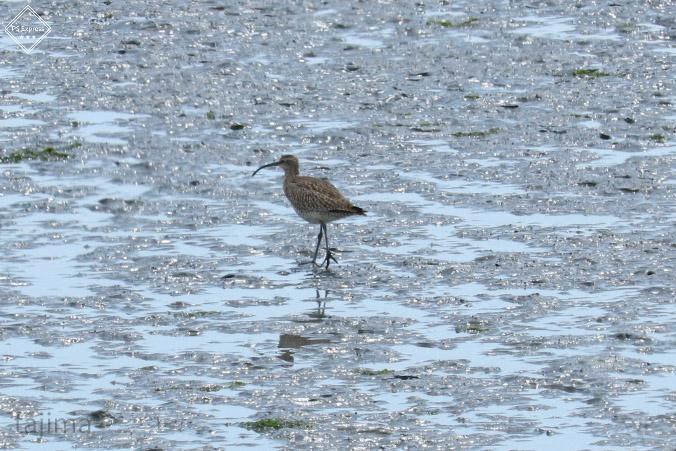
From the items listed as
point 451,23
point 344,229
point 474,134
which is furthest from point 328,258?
point 451,23

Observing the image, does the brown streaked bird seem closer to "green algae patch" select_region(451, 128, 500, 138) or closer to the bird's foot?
the bird's foot

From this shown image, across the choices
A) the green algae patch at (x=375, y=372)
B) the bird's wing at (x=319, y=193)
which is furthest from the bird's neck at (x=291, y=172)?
the green algae patch at (x=375, y=372)

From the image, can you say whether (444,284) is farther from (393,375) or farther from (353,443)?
(353,443)

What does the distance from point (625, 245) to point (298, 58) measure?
8.40 meters

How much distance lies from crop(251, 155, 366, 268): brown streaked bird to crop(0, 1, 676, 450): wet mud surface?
32 cm

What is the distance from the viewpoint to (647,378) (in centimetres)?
1288

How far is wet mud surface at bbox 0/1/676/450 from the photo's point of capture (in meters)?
12.4

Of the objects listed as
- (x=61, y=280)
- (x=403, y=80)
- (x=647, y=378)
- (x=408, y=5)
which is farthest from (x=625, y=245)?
(x=408, y=5)

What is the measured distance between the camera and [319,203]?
16.6 m

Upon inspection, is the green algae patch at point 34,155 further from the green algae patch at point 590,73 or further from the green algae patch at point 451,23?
the green algae patch at point 451,23

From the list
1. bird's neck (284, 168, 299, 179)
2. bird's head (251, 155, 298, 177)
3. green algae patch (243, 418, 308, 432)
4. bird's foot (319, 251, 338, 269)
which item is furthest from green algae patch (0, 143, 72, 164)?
green algae patch (243, 418, 308, 432)

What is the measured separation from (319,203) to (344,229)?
1.10m

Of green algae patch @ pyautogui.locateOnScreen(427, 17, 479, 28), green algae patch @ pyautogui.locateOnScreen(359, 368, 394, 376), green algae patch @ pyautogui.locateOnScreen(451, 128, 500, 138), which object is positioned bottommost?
green algae patch @ pyautogui.locateOnScreen(359, 368, 394, 376)

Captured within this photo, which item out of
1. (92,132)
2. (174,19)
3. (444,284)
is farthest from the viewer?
(174,19)
